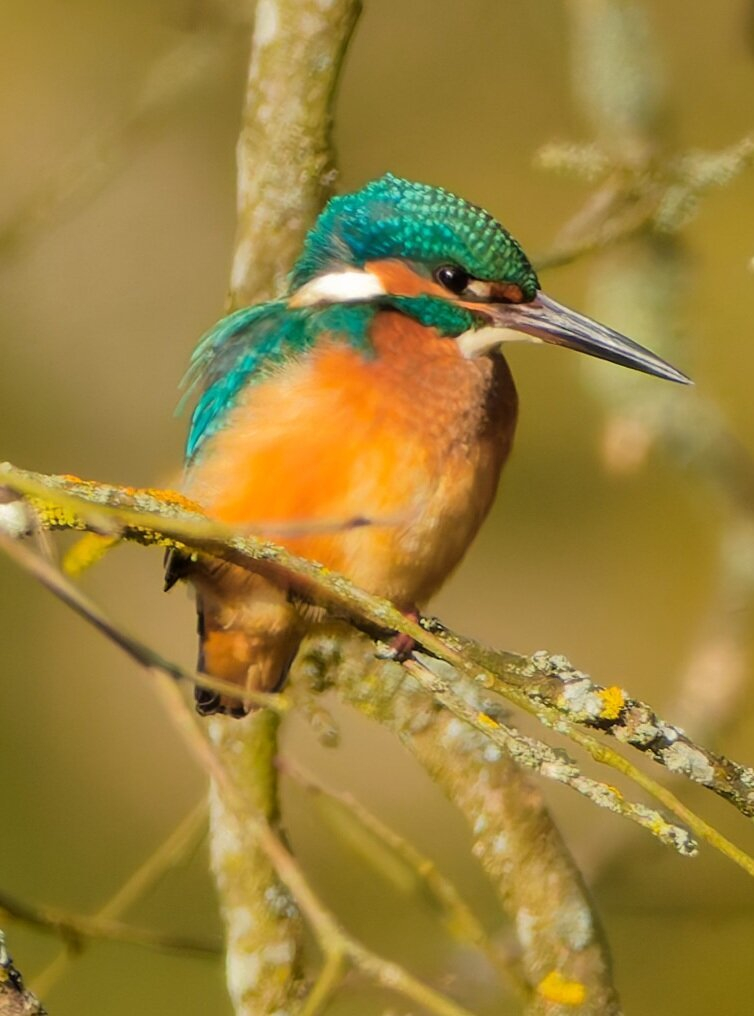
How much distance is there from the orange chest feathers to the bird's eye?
1.8 inches

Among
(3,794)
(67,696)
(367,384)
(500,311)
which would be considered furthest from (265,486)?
(67,696)

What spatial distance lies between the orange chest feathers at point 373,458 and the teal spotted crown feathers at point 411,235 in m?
0.07

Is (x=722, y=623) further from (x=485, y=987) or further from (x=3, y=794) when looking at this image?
(x=3, y=794)

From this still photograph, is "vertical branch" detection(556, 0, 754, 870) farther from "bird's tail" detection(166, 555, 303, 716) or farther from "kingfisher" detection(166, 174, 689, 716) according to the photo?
"bird's tail" detection(166, 555, 303, 716)

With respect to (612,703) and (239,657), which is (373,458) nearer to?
(239,657)

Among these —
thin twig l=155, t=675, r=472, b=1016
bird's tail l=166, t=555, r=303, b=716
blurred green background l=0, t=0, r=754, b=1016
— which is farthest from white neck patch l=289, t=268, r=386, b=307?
blurred green background l=0, t=0, r=754, b=1016

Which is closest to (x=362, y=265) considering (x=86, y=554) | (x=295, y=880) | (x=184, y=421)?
(x=86, y=554)

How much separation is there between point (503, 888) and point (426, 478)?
0.34 meters

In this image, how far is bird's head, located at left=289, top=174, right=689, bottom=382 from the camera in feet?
4.11

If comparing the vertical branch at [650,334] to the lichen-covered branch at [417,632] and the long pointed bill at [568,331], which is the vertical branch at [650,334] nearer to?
the long pointed bill at [568,331]

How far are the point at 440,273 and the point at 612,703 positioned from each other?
0.49 m

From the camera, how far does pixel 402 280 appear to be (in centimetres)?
130

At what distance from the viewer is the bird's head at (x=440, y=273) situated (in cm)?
125

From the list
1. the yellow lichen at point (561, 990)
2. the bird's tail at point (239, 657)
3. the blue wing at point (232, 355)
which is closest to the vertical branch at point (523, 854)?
the yellow lichen at point (561, 990)
